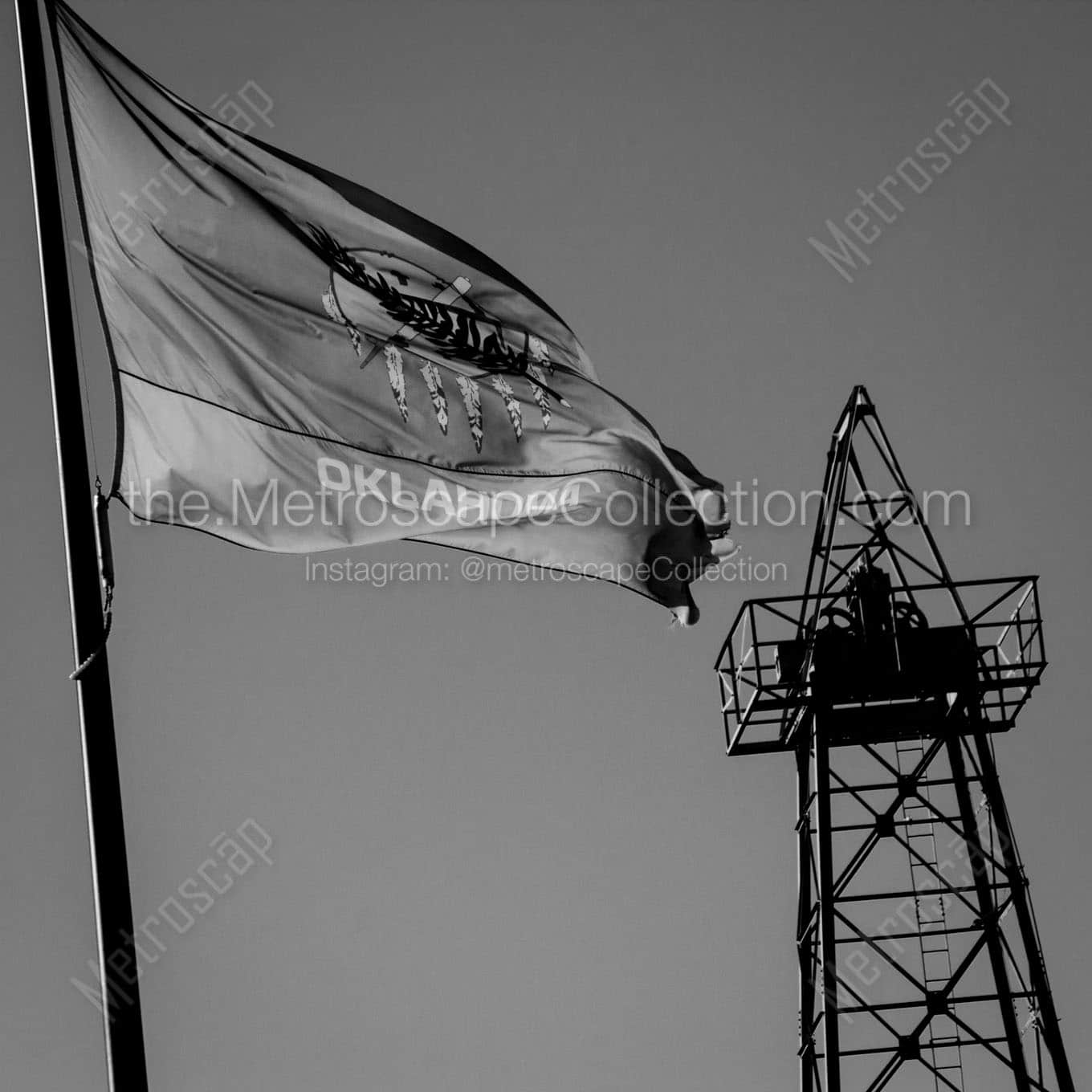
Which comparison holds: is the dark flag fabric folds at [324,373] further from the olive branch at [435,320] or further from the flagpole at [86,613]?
the flagpole at [86,613]

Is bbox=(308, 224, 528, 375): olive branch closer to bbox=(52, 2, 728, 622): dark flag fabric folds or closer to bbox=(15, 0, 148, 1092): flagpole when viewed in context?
bbox=(52, 2, 728, 622): dark flag fabric folds

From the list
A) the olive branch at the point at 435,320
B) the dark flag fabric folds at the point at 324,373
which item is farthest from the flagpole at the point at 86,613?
the olive branch at the point at 435,320

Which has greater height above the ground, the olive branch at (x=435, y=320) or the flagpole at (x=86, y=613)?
the olive branch at (x=435, y=320)

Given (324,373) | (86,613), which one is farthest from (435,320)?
(86,613)

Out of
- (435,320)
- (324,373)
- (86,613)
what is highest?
(435,320)

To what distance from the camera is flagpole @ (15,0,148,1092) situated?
7.69 meters

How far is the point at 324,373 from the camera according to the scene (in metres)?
11.1

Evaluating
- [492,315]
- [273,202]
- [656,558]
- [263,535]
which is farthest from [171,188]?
[656,558]

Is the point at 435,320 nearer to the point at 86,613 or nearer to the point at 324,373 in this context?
the point at 324,373

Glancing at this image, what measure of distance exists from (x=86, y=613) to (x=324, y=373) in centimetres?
339

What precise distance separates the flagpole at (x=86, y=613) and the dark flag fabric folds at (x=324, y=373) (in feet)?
2.38

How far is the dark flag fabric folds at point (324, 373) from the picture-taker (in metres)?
9.93

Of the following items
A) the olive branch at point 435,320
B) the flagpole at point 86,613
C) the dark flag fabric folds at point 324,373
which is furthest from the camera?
the olive branch at point 435,320

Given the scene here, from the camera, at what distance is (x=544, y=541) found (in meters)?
12.9
